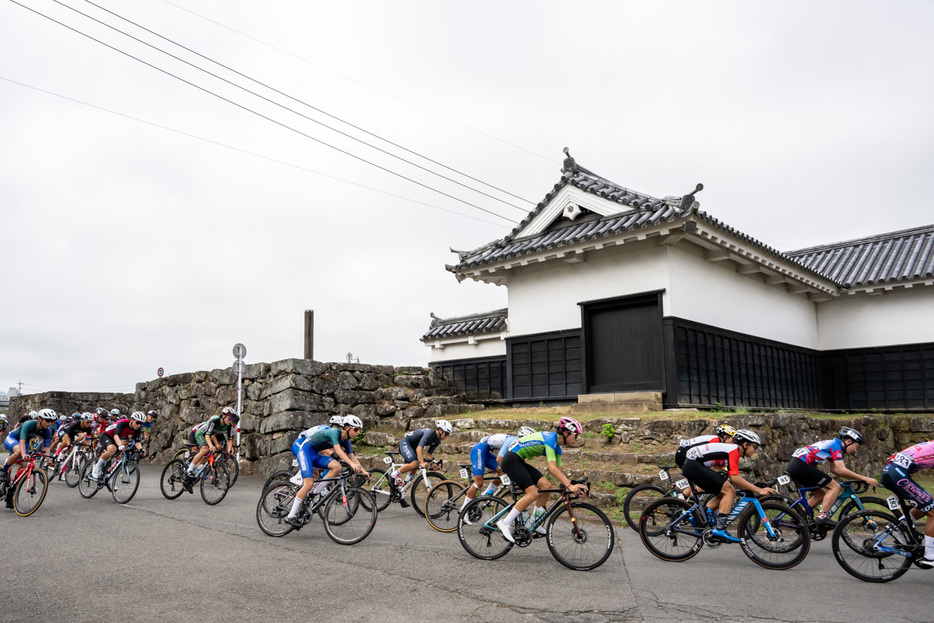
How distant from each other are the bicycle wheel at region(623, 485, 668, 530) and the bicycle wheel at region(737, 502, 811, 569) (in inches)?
66.6

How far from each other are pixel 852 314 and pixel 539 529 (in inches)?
659

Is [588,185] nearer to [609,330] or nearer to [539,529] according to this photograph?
[609,330]

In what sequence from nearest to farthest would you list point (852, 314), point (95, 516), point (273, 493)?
point (273, 493)
point (95, 516)
point (852, 314)

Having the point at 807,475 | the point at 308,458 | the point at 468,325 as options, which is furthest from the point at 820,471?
the point at 468,325

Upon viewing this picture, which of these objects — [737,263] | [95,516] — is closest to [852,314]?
[737,263]

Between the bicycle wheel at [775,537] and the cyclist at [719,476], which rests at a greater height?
the cyclist at [719,476]

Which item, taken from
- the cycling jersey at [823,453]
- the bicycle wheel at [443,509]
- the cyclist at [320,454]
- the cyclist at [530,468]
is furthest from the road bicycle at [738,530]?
the cyclist at [320,454]

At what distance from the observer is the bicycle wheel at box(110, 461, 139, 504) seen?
13125 mm

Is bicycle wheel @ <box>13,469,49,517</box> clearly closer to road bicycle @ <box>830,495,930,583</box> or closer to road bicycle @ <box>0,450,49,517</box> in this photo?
road bicycle @ <box>0,450,49,517</box>

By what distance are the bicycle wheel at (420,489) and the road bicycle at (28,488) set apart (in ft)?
21.0

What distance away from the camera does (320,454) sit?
33.1 ft

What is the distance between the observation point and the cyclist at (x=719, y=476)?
834 cm

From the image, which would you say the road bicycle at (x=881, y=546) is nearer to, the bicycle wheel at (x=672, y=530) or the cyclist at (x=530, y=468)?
the bicycle wheel at (x=672, y=530)

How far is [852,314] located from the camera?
2072 centimetres
